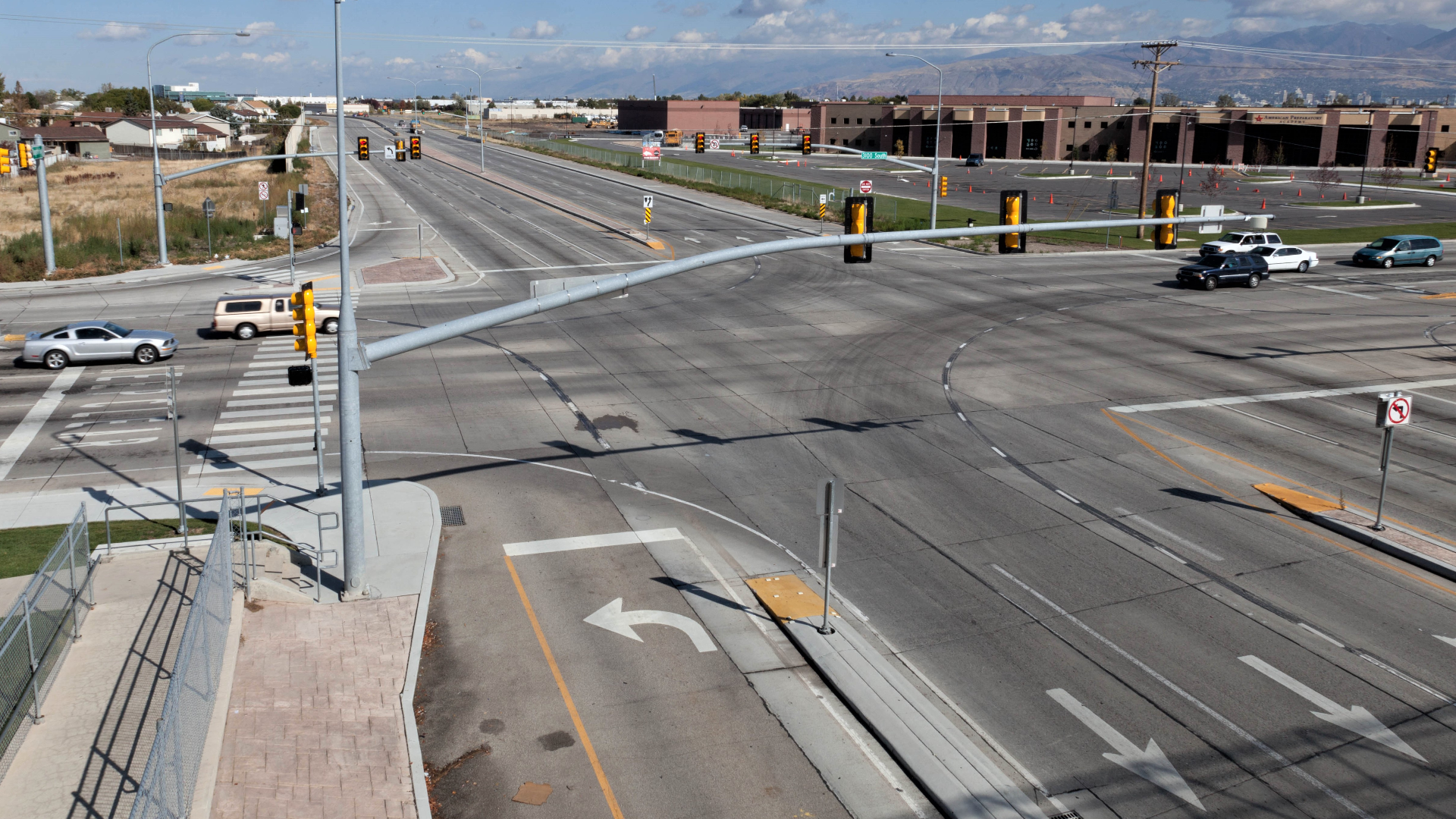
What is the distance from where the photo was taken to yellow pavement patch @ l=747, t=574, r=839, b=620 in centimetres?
1556

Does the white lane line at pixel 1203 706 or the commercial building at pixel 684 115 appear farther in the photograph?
the commercial building at pixel 684 115

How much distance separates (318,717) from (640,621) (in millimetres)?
4547

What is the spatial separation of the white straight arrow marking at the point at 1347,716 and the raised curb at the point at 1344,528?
5.39 m

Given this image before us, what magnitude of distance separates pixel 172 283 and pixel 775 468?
34.7 meters

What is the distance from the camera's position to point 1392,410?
62.2 feet

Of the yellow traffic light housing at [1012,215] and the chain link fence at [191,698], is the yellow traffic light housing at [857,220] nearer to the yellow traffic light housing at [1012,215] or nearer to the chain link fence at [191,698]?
the yellow traffic light housing at [1012,215]

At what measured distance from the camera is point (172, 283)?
149 ft

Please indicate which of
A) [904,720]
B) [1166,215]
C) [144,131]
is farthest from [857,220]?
[144,131]

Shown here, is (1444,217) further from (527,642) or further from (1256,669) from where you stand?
(527,642)

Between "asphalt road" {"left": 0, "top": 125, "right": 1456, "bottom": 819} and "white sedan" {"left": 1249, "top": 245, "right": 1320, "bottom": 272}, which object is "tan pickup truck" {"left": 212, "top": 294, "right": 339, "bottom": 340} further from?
"white sedan" {"left": 1249, "top": 245, "right": 1320, "bottom": 272}

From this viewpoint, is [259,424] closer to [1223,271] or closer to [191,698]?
[191,698]

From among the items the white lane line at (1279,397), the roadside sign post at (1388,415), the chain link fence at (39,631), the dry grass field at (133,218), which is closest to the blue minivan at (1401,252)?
the white lane line at (1279,397)

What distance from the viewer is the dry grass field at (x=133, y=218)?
49.1 m

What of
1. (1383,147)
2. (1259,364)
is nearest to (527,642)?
(1259,364)
